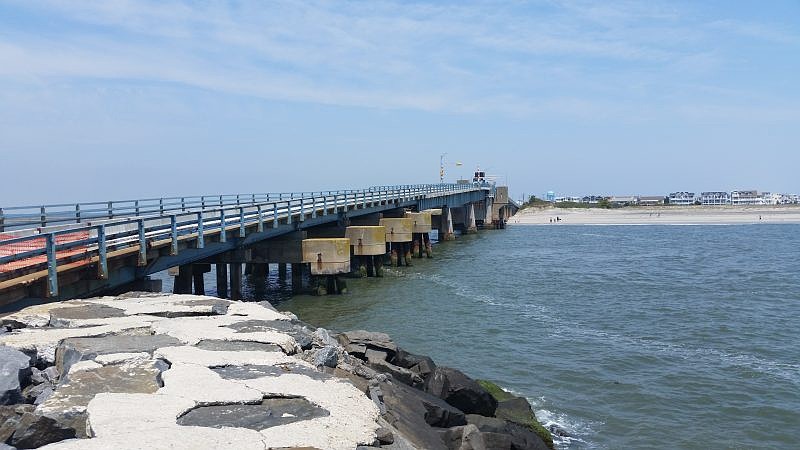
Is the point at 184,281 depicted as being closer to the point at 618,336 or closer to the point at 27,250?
the point at 27,250

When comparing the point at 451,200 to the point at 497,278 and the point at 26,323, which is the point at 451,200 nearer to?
the point at 497,278

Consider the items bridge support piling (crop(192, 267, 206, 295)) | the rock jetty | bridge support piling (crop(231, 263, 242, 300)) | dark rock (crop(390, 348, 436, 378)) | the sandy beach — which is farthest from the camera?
the sandy beach

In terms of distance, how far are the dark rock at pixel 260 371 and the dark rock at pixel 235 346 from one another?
0.87 m

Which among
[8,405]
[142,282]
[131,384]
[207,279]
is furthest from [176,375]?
[207,279]

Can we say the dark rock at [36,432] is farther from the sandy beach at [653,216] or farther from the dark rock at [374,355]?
the sandy beach at [653,216]

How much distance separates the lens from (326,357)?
8711 mm

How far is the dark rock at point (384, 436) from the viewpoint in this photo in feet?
20.5

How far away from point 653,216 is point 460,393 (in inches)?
4524

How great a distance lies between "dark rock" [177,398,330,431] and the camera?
6.11 meters

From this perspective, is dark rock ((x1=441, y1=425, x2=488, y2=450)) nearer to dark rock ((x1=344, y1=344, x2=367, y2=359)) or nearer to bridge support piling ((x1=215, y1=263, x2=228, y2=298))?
dark rock ((x1=344, y1=344, x2=367, y2=359))

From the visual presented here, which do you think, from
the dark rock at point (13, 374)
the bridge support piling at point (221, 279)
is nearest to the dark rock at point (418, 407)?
the dark rock at point (13, 374)

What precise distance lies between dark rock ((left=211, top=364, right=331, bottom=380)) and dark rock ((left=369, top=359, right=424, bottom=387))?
→ 320 centimetres

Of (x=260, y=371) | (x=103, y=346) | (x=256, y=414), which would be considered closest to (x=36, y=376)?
(x=103, y=346)

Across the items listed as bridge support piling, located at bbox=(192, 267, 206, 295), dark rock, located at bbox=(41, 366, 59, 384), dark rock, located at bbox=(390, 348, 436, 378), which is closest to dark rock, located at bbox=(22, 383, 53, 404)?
dark rock, located at bbox=(41, 366, 59, 384)
